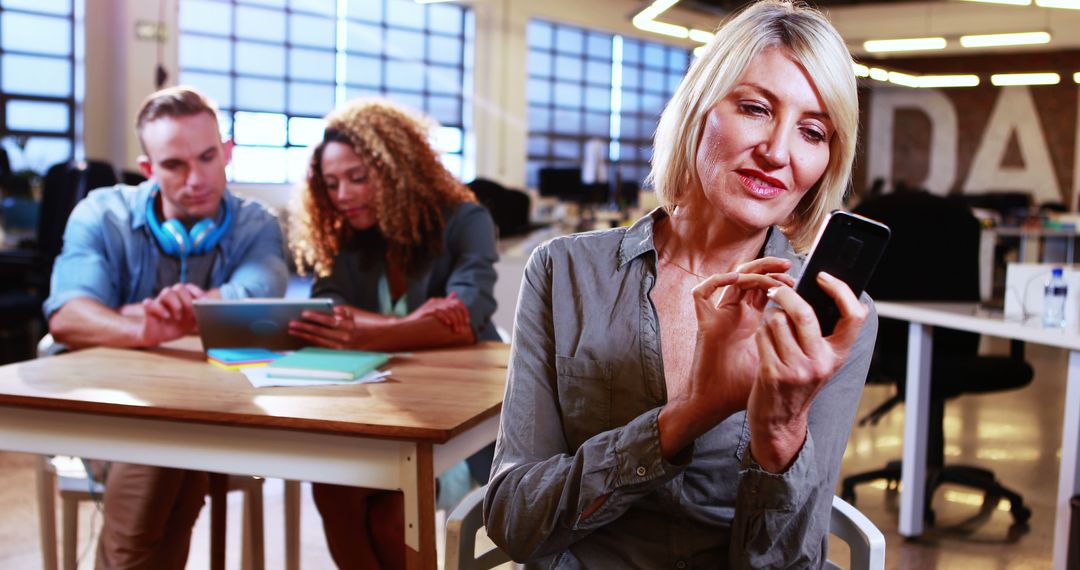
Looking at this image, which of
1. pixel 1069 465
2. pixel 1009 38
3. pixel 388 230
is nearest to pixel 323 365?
pixel 388 230

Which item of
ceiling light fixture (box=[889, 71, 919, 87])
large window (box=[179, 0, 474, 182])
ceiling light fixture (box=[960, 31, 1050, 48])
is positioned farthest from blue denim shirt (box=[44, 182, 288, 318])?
ceiling light fixture (box=[889, 71, 919, 87])

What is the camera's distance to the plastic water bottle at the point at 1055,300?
9.41 ft

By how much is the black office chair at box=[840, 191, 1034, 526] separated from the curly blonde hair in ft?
6.28

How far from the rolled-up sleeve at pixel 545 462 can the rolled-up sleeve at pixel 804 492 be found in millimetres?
96

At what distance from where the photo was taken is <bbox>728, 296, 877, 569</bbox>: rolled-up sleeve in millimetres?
1046

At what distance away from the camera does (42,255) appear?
16.3 feet

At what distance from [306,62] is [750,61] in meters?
10.6

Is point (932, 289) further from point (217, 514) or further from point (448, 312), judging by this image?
point (217, 514)

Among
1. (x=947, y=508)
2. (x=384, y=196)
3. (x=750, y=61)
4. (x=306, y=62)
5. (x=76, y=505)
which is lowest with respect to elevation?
(x=947, y=508)

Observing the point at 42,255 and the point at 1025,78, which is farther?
the point at 1025,78

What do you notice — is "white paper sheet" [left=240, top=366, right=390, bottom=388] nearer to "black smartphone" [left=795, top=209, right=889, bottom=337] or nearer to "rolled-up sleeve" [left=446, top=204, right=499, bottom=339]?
"rolled-up sleeve" [left=446, top=204, right=499, bottom=339]

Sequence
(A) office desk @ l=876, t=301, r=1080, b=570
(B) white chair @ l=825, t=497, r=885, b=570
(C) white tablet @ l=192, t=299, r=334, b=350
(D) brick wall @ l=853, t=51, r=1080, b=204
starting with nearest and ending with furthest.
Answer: (B) white chair @ l=825, t=497, r=885, b=570 → (C) white tablet @ l=192, t=299, r=334, b=350 → (A) office desk @ l=876, t=301, r=1080, b=570 → (D) brick wall @ l=853, t=51, r=1080, b=204

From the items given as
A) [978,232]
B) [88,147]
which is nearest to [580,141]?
[88,147]

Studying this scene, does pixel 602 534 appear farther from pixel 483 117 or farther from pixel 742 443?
pixel 483 117
